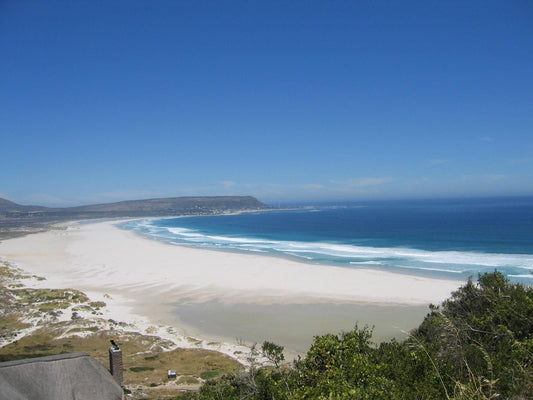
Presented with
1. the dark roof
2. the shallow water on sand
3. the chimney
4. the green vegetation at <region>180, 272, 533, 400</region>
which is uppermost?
the green vegetation at <region>180, 272, 533, 400</region>

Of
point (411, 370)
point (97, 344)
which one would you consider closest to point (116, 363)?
point (97, 344)

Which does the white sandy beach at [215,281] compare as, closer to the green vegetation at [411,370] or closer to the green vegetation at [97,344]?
the green vegetation at [97,344]

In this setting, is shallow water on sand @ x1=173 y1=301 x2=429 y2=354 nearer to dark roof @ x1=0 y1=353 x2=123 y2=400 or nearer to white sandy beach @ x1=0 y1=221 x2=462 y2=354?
white sandy beach @ x1=0 y1=221 x2=462 y2=354

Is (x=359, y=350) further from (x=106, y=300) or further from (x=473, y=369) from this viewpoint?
(x=106, y=300)

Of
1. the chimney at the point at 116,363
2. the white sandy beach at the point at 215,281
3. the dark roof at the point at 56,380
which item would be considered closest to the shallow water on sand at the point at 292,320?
the white sandy beach at the point at 215,281

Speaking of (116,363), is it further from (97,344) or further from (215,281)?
(215,281)

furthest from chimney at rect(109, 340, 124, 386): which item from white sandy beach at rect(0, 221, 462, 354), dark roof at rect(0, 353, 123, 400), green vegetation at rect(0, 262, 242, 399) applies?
white sandy beach at rect(0, 221, 462, 354)
